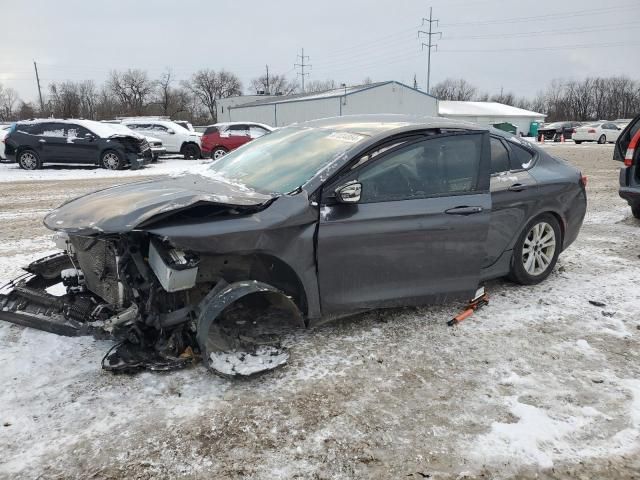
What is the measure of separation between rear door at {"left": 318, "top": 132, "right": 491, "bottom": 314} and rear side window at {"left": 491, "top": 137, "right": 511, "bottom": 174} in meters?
0.33

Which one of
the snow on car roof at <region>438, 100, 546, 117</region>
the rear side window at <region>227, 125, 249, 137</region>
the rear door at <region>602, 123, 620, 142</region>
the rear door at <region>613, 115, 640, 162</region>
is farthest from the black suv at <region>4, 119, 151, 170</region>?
the snow on car roof at <region>438, 100, 546, 117</region>

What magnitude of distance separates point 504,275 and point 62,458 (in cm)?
375

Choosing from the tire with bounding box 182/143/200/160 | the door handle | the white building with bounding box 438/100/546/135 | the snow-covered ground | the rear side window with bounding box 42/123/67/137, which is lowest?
the snow-covered ground

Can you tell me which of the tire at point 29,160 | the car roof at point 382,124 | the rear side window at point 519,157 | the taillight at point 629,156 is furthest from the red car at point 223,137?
the rear side window at point 519,157

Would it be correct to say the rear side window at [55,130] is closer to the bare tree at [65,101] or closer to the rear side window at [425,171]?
the rear side window at [425,171]

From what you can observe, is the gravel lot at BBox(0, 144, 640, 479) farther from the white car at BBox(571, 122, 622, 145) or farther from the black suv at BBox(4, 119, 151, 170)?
the white car at BBox(571, 122, 622, 145)

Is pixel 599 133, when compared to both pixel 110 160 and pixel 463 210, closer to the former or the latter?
pixel 110 160

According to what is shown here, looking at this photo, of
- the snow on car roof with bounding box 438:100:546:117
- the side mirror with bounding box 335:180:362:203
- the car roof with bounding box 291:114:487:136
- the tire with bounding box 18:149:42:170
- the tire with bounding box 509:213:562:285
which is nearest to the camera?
the side mirror with bounding box 335:180:362:203

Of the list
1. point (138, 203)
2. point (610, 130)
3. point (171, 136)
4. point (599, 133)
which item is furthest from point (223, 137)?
point (610, 130)

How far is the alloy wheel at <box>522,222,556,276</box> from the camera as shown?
457 centimetres

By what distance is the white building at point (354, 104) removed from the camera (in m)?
40.2

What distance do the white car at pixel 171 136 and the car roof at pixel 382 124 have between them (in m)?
16.6

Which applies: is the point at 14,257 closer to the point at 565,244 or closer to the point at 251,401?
the point at 251,401

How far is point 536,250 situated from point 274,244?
2.81 metres
